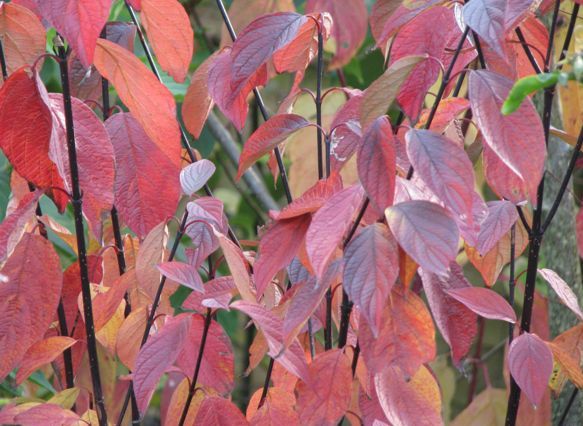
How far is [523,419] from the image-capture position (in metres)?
0.95

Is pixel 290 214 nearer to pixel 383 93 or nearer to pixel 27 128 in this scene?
pixel 383 93

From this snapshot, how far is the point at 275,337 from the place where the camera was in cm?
63

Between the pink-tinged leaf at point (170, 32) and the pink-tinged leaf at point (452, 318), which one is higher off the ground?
the pink-tinged leaf at point (170, 32)

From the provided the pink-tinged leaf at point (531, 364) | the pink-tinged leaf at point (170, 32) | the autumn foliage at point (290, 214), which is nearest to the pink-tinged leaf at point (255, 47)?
the autumn foliage at point (290, 214)

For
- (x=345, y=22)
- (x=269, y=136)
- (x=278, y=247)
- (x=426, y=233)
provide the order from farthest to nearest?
(x=345, y=22) → (x=269, y=136) → (x=278, y=247) → (x=426, y=233)

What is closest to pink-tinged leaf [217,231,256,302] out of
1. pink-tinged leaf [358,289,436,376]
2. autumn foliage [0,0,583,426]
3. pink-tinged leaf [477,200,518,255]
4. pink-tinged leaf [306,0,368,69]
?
autumn foliage [0,0,583,426]

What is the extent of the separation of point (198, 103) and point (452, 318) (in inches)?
13.3

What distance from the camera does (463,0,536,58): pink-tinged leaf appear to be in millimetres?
585

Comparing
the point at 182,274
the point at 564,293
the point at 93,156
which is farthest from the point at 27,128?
the point at 564,293

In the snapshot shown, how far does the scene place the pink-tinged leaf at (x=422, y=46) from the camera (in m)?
0.69

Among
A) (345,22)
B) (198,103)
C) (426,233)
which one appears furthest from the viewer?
(345,22)

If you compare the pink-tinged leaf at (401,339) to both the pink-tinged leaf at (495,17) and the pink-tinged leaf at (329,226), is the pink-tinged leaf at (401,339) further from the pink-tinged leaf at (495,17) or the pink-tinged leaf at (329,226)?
the pink-tinged leaf at (495,17)

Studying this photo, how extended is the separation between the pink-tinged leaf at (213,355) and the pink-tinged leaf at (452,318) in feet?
0.63

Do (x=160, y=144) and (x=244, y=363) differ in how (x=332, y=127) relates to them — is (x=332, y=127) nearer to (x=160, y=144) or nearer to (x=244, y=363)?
(x=160, y=144)
